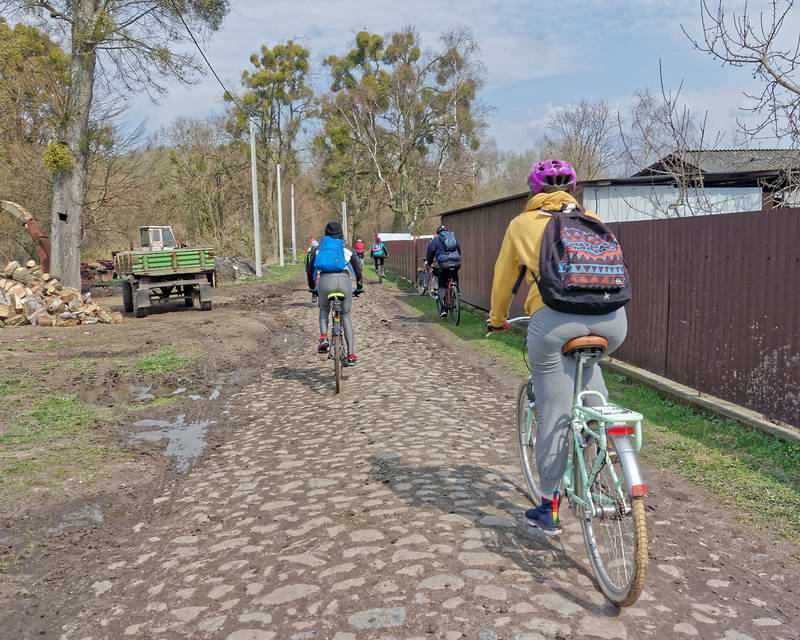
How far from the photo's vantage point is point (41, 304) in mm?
15062

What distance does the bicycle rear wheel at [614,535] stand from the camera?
8.86 feet

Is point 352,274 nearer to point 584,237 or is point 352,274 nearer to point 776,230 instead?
point 776,230

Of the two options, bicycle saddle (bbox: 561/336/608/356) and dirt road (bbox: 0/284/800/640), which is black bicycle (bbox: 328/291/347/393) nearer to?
dirt road (bbox: 0/284/800/640)

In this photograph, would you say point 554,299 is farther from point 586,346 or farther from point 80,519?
point 80,519

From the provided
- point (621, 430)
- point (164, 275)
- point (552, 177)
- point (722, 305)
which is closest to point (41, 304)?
point (164, 275)

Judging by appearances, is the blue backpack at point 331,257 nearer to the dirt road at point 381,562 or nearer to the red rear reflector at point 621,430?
the dirt road at point 381,562

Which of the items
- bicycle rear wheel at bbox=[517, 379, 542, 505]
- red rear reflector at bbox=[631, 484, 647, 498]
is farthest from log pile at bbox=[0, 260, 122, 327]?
red rear reflector at bbox=[631, 484, 647, 498]

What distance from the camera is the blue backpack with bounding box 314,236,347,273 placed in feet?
25.5

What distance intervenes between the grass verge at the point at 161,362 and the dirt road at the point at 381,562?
393 centimetres

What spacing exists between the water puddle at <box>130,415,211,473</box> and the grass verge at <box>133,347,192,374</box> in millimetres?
2536

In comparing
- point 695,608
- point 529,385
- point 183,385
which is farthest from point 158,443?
point 695,608

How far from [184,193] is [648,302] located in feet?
134

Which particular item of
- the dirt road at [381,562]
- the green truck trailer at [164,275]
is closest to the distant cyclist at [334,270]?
the dirt road at [381,562]

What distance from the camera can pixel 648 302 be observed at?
311 inches
